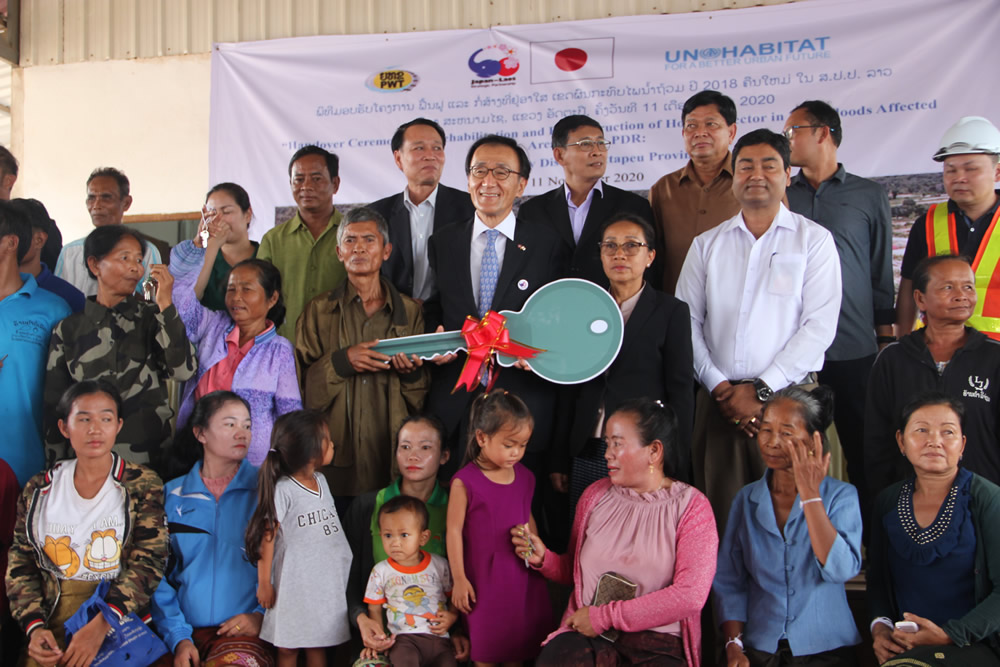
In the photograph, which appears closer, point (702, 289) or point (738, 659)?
point (738, 659)

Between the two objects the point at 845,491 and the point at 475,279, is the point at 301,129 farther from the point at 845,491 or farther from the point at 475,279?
the point at 845,491

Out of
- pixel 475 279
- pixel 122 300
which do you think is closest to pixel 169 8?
pixel 122 300

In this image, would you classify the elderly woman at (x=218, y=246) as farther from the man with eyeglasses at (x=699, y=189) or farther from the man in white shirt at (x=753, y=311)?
the man in white shirt at (x=753, y=311)

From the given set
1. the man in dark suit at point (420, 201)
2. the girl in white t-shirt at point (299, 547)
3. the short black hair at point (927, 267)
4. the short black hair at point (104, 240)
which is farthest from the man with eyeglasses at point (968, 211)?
the short black hair at point (104, 240)

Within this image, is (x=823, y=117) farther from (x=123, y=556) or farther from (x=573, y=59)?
(x=123, y=556)

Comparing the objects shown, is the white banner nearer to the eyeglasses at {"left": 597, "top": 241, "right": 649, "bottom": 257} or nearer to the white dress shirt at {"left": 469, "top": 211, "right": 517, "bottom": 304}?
the white dress shirt at {"left": 469, "top": 211, "right": 517, "bottom": 304}

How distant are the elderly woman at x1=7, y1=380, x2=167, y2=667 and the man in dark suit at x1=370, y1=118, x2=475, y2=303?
136cm

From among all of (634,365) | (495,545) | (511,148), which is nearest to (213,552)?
(495,545)

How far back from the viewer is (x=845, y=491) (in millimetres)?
2641

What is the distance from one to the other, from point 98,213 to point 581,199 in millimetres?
2245

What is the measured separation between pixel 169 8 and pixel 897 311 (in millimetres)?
4679

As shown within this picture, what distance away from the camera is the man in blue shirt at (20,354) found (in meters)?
3.15

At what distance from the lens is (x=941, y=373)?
2955mm

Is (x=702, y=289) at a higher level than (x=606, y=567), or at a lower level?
higher
